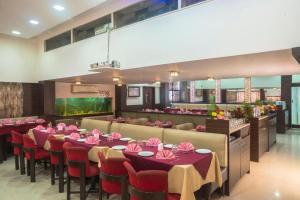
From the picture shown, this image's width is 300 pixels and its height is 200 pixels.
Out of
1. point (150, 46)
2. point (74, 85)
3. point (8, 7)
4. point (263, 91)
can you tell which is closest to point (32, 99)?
point (74, 85)

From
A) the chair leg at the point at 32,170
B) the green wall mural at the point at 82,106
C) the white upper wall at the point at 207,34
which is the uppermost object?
the white upper wall at the point at 207,34

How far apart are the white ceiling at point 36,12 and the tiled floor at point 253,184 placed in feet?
11.8

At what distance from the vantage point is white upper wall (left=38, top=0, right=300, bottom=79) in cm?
300

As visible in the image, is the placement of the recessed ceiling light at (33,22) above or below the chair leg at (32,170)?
above

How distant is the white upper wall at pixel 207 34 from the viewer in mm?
2996

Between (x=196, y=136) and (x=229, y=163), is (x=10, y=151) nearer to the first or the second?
(x=196, y=136)

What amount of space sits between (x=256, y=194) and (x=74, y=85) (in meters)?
7.40

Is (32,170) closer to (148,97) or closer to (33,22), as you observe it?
(33,22)

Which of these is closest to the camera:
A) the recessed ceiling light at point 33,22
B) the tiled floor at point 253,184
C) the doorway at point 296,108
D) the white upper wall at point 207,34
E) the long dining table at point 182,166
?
the long dining table at point 182,166

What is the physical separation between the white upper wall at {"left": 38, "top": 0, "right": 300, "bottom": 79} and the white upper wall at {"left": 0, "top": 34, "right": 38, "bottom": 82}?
352cm

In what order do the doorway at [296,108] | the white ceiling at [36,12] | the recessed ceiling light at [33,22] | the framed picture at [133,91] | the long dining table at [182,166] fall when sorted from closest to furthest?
the long dining table at [182,166] → the white ceiling at [36,12] → the recessed ceiling light at [33,22] → the doorway at [296,108] → the framed picture at [133,91]

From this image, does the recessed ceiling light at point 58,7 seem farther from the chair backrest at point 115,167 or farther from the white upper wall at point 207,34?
the chair backrest at point 115,167

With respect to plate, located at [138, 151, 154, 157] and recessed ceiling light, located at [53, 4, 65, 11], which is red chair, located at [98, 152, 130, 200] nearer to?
plate, located at [138, 151, 154, 157]

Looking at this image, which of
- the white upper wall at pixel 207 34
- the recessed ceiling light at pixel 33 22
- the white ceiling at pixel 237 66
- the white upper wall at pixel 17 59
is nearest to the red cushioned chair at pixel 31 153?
the white ceiling at pixel 237 66
